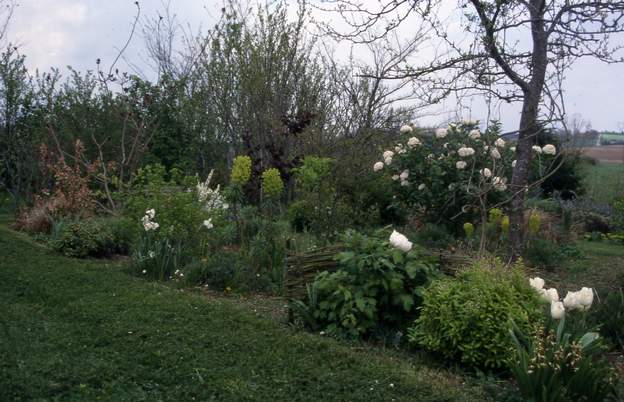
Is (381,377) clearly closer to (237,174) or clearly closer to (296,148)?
(237,174)

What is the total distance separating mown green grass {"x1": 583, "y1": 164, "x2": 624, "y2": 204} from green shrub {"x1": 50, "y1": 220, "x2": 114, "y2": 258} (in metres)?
11.9

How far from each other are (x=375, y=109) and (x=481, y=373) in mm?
10957

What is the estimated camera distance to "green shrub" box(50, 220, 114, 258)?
8.24 m

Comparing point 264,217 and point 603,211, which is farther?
point 603,211

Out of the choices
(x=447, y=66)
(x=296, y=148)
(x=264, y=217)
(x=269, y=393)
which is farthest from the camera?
(x=296, y=148)

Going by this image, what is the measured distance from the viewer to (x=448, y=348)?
4.73m

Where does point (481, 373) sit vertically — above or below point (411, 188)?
below

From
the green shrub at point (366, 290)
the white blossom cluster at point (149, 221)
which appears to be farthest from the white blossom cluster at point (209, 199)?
the green shrub at point (366, 290)

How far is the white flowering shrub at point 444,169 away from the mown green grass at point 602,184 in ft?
22.8

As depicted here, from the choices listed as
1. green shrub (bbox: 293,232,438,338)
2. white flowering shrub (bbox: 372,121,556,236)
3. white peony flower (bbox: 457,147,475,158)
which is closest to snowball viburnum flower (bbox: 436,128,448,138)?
white flowering shrub (bbox: 372,121,556,236)

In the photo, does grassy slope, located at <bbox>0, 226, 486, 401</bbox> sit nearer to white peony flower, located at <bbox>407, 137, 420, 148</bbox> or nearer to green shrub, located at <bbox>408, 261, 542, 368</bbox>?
green shrub, located at <bbox>408, 261, 542, 368</bbox>

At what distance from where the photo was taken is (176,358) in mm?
4613

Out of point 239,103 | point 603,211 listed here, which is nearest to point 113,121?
point 239,103

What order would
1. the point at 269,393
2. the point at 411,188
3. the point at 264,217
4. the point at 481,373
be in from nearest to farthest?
the point at 269,393 → the point at 481,373 → the point at 264,217 → the point at 411,188
